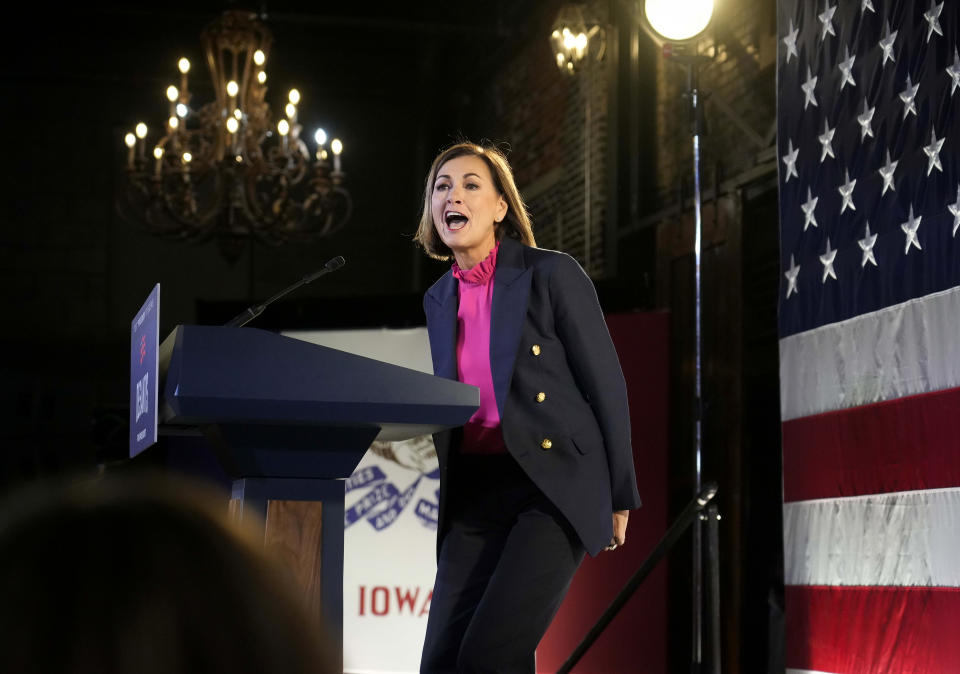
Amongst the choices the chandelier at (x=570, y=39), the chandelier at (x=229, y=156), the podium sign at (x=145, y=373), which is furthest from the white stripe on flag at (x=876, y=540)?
the chandelier at (x=229, y=156)

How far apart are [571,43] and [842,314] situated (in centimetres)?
288

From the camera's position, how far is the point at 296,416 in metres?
1.76

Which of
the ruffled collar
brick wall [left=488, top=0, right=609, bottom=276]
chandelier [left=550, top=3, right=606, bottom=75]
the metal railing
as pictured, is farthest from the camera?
brick wall [left=488, top=0, right=609, bottom=276]

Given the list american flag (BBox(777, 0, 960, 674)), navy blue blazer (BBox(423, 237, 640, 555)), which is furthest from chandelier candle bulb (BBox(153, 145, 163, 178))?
navy blue blazer (BBox(423, 237, 640, 555))

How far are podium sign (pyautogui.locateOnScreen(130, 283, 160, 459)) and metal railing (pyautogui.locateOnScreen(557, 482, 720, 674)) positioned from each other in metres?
2.58

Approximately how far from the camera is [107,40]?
1110 centimetres

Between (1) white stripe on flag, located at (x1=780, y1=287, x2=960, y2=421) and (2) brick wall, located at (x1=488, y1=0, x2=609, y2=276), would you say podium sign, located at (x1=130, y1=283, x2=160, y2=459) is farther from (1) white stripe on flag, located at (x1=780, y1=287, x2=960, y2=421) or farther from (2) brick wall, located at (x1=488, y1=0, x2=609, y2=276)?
(2) brick wall, located at (x1=488, y1=0, x2=609, y2=276)

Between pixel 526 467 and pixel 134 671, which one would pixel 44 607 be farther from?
pixel 526 467

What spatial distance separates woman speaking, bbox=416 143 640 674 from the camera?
2393 millimetres

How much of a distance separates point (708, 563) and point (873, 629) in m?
0.63

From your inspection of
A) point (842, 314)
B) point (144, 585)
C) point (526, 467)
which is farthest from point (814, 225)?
point (144, 585)

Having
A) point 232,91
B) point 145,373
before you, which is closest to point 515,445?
point 145,373

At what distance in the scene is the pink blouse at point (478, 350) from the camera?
249cm

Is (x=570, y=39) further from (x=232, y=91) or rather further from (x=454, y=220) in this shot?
(x=454, y=220)
